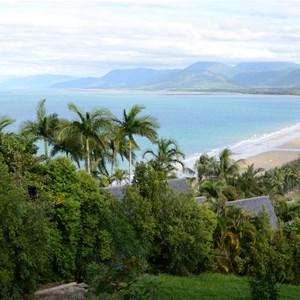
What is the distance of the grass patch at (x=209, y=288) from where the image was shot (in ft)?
57.5

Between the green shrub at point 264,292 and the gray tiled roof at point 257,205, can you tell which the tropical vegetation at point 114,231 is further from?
the gray tiled roof at point 257,205

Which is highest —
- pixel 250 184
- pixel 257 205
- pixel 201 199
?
pixel 201 199

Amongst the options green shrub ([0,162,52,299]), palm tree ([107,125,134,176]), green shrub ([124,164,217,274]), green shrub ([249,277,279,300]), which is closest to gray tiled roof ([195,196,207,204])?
green shrub ([124,164,217,274])

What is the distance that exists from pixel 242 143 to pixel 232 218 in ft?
206

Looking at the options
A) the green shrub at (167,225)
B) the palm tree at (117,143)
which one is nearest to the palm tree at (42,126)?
the palm tree at (117,143)

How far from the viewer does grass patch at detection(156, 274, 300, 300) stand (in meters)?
17.5

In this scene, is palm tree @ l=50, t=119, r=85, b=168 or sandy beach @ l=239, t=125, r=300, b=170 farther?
sandy beach @ l=239, t=125, r=300, b=170

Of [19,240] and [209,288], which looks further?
[209,288]

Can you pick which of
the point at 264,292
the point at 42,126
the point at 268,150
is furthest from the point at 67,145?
the point at 268,150

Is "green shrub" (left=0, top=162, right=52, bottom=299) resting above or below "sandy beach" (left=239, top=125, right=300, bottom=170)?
above

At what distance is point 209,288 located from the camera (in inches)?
733

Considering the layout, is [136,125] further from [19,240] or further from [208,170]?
[19,240]

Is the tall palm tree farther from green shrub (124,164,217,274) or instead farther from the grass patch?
the grass patch

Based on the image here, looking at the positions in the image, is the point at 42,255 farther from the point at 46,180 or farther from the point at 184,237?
the point at 184,237
